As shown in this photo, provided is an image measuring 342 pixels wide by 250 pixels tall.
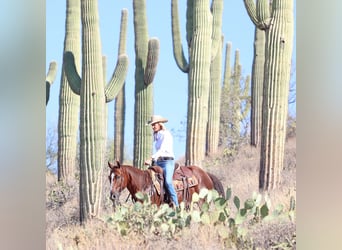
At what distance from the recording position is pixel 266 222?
30.4 ft

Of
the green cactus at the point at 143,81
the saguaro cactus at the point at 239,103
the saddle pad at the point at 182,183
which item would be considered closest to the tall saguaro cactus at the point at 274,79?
the saguaro cactus at the point at 239,103

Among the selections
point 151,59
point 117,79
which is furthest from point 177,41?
point 117,79

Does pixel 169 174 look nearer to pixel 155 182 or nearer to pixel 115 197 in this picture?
pixel 155 182

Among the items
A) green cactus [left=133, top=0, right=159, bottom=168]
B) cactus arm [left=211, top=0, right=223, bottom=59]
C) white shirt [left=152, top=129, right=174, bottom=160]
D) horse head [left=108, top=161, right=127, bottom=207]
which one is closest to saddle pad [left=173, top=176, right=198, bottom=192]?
white shirt [left=152, top=129, right=174, bottom=160]

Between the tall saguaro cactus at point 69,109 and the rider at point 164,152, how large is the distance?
46.6 inches

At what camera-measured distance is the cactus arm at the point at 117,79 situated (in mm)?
9766

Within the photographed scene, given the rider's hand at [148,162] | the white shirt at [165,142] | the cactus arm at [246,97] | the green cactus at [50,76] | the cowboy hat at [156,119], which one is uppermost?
the green cactus at [50,76]

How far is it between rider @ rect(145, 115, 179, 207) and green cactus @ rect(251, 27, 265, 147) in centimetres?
118

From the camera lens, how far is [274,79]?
9.24 m

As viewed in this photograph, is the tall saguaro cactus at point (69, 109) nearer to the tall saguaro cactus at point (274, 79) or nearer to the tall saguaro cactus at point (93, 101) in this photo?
the tall saguaro cactus at point (93, 101)

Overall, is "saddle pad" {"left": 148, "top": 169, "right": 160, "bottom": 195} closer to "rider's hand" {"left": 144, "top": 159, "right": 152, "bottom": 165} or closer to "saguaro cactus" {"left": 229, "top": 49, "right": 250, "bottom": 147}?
"rider's hand" {"left": 144, "top": 159, "right": 152, "bottom": 165}

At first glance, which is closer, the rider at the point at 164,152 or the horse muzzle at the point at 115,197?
the rider at the point at 164,152

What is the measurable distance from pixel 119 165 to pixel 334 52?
340cm

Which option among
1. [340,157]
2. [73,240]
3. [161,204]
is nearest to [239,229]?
[161,204]
